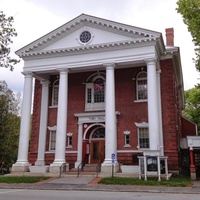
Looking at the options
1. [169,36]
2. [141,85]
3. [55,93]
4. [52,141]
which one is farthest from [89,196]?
[169,36]

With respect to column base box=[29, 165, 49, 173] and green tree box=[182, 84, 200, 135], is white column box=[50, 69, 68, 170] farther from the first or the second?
green tree box=[182, 84, 200, 135]

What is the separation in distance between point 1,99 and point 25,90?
17311 mm

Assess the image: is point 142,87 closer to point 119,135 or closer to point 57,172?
point 119,135

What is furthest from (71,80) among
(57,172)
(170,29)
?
(170,29)

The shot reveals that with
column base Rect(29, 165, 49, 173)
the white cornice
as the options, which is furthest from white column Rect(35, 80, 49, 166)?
the white cornice

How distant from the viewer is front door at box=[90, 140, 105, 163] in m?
26.0

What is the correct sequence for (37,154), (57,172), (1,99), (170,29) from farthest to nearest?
(1,99), (170,29), (37,154), (57,172)

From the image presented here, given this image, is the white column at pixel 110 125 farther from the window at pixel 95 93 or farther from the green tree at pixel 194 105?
the green tree at pixel 194 105

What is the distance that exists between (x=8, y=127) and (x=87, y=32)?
21.0 metres

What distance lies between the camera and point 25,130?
79.7 ft

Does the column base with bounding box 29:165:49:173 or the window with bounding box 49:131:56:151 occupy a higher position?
the window with bounding box 49:131:56:151

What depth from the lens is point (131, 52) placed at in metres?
23.4

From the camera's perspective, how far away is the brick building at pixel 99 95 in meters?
22.9

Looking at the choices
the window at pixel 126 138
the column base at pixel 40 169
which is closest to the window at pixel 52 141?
the column base at pixel 40 169
